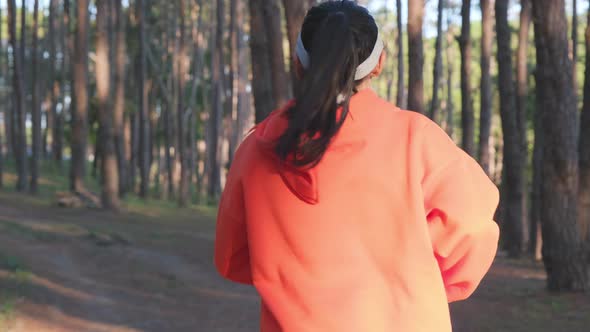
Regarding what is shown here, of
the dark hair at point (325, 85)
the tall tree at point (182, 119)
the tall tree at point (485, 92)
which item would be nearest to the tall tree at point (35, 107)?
the tall tree at point (182, 119)

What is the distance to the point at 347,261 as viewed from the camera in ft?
7.74

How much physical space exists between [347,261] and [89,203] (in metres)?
23.3

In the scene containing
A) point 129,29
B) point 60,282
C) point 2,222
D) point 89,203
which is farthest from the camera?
point 129,29

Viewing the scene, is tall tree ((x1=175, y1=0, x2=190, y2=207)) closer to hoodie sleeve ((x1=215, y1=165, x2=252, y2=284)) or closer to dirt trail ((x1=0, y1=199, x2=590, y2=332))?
dirt trail ((x1=0, y1=199, x2=590, y2=332))

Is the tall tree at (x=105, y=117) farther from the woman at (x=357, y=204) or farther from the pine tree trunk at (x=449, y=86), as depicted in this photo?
the woman at (x=357, y=204)

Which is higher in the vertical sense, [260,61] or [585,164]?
[260,61]

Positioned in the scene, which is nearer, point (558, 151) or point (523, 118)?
point (558, 151)

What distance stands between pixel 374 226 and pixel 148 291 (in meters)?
10.8

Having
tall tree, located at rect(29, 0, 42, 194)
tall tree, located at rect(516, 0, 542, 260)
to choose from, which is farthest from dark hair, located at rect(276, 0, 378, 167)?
tall tree, located at rect(29, 0, 42, 194)

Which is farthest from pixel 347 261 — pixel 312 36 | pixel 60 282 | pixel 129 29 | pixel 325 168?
pixel 129 29

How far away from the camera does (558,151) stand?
1087 centimetres

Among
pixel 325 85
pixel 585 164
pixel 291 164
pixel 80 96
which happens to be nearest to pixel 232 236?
pixel 291 164

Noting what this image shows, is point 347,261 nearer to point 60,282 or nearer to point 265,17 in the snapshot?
point 60,282

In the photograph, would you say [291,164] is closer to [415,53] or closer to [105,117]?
[415,53]
